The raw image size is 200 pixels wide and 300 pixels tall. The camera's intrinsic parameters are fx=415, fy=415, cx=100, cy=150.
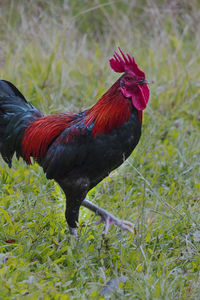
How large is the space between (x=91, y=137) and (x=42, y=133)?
0.52 m

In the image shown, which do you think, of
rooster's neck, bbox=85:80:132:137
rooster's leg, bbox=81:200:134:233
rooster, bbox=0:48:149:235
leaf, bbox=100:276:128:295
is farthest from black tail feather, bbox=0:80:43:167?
leaf, bbox=100:276:128:295

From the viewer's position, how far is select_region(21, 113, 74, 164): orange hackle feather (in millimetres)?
3438

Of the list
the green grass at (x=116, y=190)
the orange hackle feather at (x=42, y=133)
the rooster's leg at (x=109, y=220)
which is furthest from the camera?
the rooster's leg at (x=109, y=220)

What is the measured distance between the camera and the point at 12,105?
3.77 m

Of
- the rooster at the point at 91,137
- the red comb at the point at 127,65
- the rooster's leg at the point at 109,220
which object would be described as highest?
the red comb at the point at 127,65

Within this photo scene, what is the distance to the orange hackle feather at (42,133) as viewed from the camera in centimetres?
344

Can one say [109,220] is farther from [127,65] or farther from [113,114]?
[127,65]

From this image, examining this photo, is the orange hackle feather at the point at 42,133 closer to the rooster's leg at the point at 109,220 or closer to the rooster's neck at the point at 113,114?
the rooster's neck at the point at 113,114

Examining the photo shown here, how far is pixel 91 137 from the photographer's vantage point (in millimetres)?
3154

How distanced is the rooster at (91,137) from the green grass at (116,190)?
0.29m

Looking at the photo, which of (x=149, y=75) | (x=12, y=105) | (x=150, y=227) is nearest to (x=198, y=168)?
(x=150, y=227)

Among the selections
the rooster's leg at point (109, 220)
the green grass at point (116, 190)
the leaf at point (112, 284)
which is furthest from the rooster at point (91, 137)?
the leaf at point (112, 284)

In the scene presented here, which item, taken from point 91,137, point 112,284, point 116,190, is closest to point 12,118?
point 91,137

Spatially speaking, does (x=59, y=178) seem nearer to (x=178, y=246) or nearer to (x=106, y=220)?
(x=106, y=220)
